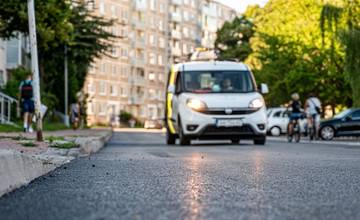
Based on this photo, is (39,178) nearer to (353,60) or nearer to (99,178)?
(99,178)

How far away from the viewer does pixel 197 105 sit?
2009 cm

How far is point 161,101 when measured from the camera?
5138 inches

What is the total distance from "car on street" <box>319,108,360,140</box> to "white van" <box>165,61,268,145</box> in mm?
11493

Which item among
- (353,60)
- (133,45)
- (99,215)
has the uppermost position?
(133,45)

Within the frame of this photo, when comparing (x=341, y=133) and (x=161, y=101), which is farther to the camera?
(x=161, y=101)

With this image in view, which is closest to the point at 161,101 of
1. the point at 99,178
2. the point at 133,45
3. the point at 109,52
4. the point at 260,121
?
the point at 133,45

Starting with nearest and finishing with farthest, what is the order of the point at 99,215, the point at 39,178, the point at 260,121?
the point at 99,215
the point at 39,178
the point at 260,121

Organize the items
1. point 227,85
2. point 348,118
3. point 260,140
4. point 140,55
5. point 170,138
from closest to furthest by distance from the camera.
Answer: point 227,85
point 260,140
point 170,138
point 348,118
point 140,55

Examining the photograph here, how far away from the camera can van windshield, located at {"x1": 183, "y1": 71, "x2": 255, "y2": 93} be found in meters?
20.8

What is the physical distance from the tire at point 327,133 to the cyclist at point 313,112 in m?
2.49

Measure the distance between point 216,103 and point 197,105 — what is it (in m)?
0.46

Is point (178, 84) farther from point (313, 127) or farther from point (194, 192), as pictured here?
point (194, 192)

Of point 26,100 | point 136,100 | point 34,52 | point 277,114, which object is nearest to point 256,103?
point 34,52

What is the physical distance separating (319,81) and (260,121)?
2978cm
